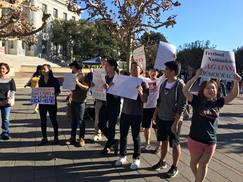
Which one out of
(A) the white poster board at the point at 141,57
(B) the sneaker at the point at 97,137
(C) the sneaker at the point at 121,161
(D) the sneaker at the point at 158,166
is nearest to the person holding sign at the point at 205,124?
(D) the sneaker at the point at 158,166

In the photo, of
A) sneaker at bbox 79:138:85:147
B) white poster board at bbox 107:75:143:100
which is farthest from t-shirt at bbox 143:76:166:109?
sneaker at bbox 79:138:85:147

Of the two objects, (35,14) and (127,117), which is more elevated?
(35,14)

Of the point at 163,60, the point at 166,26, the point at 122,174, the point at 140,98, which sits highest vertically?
the point at 166,26

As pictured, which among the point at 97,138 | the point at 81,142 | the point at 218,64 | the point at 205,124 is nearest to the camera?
the point at 205,124

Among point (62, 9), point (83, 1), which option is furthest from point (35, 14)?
point (83, 1)

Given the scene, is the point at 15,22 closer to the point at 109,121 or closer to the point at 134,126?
the point at 109,121

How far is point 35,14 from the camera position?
212 ft

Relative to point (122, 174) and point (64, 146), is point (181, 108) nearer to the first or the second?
point (122, 174)

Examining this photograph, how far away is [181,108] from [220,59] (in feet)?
3.76

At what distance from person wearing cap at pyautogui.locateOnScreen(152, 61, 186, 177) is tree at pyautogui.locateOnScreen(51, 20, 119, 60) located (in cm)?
5926

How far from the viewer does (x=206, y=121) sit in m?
5.75

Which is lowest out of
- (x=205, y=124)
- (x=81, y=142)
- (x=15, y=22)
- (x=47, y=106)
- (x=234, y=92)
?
(x=81, y=142)

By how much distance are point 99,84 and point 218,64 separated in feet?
11.5

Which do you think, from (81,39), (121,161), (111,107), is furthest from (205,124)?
(81,39)
